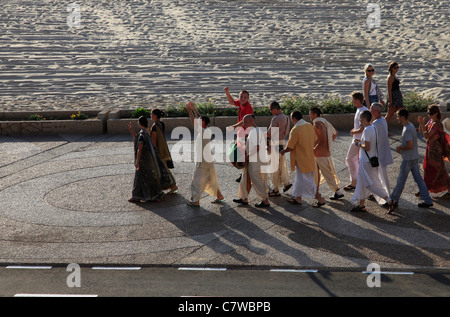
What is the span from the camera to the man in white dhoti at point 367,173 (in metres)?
10.5

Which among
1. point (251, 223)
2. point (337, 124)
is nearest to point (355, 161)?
point (251, 223)

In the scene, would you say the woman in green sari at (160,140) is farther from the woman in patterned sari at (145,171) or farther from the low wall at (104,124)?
the low wall at (104,124)

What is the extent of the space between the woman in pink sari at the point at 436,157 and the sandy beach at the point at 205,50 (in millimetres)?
8569

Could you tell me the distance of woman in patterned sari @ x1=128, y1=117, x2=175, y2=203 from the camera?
11.3m

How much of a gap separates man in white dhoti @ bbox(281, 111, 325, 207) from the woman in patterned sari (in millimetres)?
2352

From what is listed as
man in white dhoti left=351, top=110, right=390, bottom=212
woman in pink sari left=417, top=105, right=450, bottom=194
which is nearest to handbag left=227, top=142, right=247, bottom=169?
man in white dhoti left=351, top=110, right=390, bottom=212

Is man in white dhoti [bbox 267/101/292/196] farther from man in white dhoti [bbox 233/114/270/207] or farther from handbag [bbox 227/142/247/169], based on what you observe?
handbag [bbox 227/142/247/169]

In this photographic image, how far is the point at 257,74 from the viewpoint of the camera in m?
23.0

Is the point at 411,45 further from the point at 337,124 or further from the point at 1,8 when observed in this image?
the point at 1,8

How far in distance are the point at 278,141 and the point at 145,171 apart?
→ 8.24 feet

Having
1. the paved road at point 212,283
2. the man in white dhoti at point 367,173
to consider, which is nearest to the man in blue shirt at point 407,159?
the man in white dhoti at point 367,173

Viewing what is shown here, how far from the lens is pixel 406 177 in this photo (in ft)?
34.8

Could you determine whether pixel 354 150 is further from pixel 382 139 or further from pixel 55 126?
pixel 55 126

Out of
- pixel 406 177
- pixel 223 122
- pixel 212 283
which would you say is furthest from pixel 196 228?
pixel 223 122
